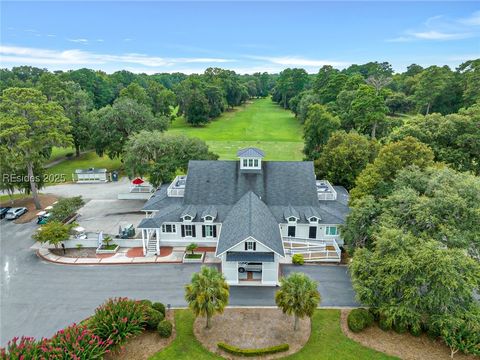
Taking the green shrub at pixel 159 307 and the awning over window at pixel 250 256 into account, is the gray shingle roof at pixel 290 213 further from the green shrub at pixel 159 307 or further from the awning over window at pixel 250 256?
the green shrub at pixel 159 307

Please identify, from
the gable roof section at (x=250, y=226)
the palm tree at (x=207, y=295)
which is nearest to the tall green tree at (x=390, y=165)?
the gable roof section at (x=250, y=226)

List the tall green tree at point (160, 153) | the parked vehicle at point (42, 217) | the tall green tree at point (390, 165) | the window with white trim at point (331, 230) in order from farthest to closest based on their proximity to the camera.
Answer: the tall green tree at point (160, 153)
the parked vehicle at point (42, 217)
the window with white trim at point (331, 230)
the tall green tree at point (390, 165)

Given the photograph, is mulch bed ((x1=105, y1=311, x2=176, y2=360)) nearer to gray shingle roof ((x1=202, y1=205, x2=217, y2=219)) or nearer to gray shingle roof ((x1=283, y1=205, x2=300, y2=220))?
gray shingle roof ((x1=202, y1=205, x2=217, y2=219))

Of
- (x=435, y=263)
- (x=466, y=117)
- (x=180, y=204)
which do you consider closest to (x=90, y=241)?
(x=180, y=204)

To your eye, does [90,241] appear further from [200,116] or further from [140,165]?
[200,116]

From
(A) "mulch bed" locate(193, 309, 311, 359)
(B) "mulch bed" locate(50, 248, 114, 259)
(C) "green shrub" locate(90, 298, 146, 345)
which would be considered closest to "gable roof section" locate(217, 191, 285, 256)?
(A) "mulch bed" locate(193, 309, 311, 359)

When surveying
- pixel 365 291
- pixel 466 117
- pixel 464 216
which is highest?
pixel 466 117

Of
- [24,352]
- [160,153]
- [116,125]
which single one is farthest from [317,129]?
[24,352]
